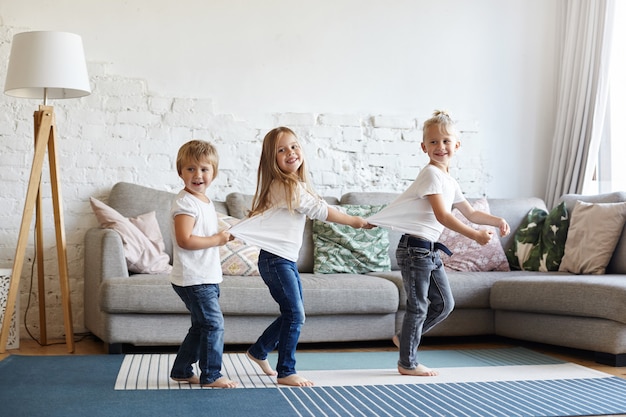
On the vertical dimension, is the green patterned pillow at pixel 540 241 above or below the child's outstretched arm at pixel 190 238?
below

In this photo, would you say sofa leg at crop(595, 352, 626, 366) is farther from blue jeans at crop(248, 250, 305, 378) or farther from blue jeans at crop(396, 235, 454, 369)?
blue jeans at crop(248, 250, 305, 378)

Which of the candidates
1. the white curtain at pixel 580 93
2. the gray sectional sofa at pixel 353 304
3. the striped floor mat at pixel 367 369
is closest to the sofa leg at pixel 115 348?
the gray sectional sofa at pixel 353 304

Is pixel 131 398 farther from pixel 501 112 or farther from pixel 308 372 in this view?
pixel 501 112

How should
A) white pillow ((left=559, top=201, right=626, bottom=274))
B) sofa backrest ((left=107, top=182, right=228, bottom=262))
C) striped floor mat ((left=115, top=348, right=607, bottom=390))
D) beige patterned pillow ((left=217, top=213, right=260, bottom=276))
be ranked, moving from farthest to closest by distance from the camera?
sofa backrest ((left=107, top=182, right=228, bottom=262))
white pillow ((left=559, top=201, right=626, bottom=274))
beige patterned pillow ((left=217, top=213, right=260, bottom=276))
striped floor mat ((left=115, top=348, right=607, bottom=390))

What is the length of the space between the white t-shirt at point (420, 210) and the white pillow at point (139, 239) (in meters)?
1.37

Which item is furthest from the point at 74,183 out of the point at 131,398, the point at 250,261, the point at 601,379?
the point at 601,379

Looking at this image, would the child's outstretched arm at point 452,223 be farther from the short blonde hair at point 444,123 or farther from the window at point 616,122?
the window at point 616,122

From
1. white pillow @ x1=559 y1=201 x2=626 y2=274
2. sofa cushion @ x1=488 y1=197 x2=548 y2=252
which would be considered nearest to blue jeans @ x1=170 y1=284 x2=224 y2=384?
white pillow @ x1=559 y1=201 x2=626 y2=274

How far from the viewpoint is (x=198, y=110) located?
4871 millimetres

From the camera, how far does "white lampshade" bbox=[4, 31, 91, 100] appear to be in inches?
155

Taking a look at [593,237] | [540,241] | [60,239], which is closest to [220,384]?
[60,239]

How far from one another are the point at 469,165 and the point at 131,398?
3.33 m

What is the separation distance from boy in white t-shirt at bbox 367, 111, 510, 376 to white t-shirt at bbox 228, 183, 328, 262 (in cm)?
36

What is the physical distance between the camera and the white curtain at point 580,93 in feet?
17.3
